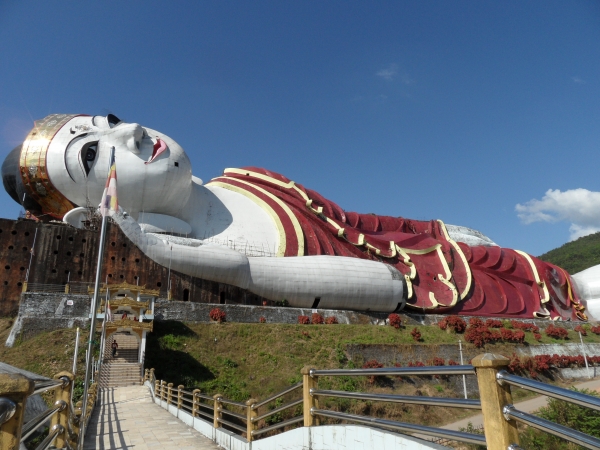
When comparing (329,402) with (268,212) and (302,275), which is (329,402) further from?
(268,212)

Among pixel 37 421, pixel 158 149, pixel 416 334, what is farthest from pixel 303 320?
pixel 37 421

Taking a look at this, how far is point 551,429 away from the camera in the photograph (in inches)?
66.2

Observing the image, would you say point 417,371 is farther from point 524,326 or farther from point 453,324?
point 524,326

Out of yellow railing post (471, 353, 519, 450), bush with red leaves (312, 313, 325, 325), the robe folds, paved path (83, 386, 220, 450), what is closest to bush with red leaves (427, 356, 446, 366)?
bush with red leaves (312, 313, 325, 325)

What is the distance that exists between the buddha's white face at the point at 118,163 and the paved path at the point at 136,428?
8148 mm

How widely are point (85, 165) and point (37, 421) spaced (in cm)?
1484

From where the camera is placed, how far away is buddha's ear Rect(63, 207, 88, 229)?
16094 mm

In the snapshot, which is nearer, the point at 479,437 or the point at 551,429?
the point at 551,429

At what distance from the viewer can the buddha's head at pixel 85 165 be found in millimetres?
15695

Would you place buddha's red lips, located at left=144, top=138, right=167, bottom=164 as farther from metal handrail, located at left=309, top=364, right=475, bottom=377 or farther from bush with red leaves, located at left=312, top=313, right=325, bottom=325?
metal handrail, located at left=309, top=364, right=475, bottom=377

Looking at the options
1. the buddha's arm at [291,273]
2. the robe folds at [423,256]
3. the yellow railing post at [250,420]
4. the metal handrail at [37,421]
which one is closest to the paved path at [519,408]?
the buddha's arm at [291,273]

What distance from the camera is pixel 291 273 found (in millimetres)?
16656

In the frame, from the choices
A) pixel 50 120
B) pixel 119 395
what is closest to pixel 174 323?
pixel 119 395

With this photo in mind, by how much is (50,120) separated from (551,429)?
1861cm
